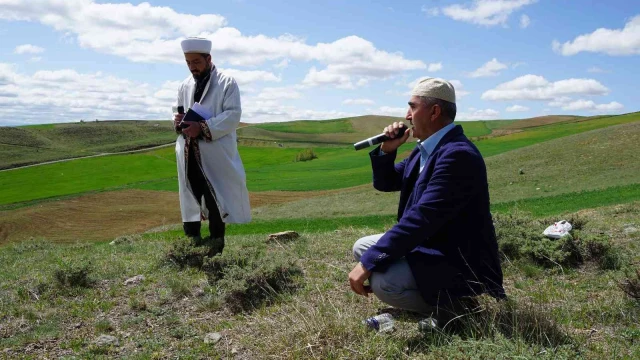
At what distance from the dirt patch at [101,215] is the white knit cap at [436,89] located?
19.1m

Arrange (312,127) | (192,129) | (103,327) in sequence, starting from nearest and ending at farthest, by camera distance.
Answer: (103,327) < (192,129) < (312,127)

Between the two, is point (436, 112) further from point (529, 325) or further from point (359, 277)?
point (529, 325)

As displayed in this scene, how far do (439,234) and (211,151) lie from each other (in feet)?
10.5

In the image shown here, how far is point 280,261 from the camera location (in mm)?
5238

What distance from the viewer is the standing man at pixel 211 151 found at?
5863 mm

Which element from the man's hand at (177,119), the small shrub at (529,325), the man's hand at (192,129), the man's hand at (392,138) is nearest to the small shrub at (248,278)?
the man's hand at (192,129)

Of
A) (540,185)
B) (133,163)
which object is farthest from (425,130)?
(133,163)

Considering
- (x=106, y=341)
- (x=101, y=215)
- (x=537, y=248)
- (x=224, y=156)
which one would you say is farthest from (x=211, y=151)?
(x=101, y=215)

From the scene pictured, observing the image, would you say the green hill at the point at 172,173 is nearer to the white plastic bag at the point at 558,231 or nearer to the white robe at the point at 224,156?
the white plastic bag at the point at 558,231

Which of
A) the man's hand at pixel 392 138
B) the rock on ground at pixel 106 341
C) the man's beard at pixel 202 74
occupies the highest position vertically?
the man's beard at pixel 202 74

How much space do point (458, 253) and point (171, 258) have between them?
3.68 meters

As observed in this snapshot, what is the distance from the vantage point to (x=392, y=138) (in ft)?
13.2

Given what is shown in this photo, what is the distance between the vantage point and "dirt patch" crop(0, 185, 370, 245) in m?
23.3

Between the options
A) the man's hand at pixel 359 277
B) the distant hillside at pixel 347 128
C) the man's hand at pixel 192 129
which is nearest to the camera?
the man's hand at pixel 359 277
